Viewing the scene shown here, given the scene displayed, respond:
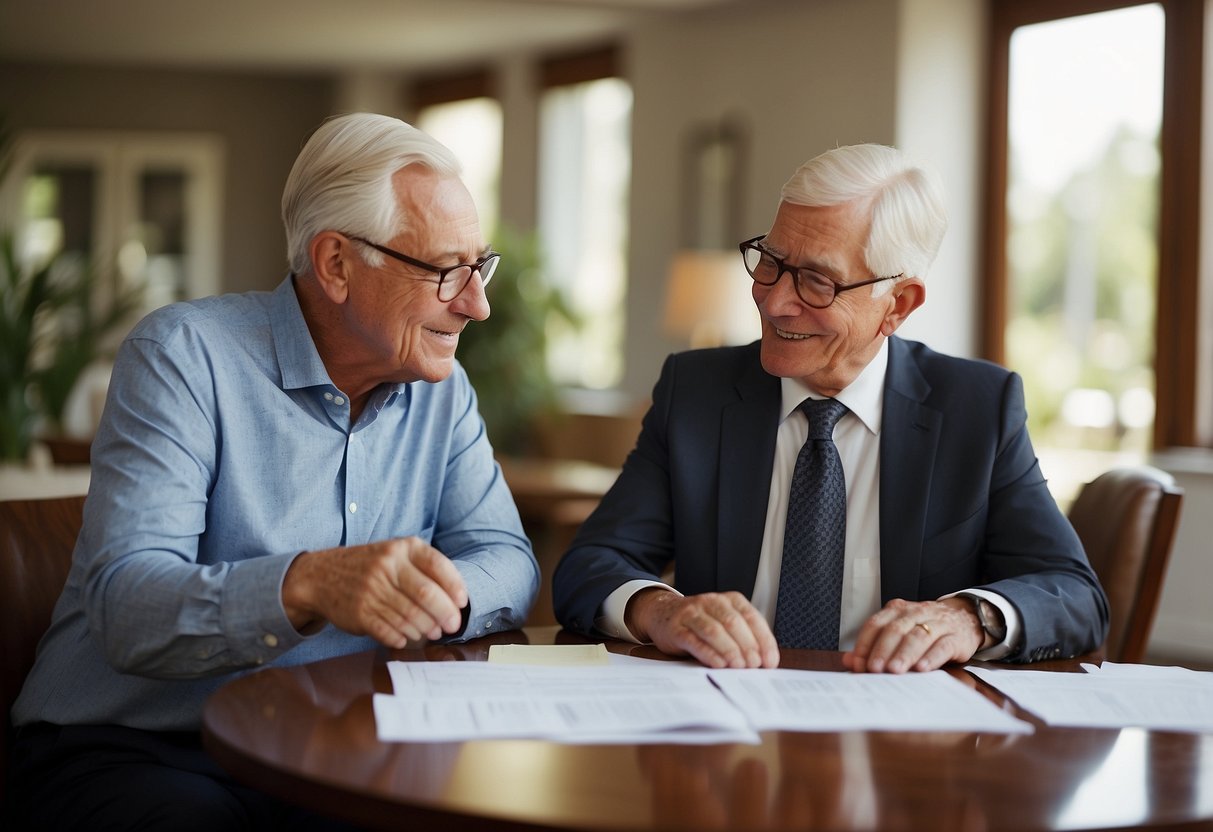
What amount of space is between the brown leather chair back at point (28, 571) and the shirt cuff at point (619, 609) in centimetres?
73

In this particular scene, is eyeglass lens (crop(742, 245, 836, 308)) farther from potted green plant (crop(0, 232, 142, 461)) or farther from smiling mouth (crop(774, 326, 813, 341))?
potted green plant (crop(0, 232, 142, 461))

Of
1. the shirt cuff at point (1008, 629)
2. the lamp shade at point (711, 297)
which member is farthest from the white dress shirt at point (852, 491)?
the lamp shade at point (711, 297)

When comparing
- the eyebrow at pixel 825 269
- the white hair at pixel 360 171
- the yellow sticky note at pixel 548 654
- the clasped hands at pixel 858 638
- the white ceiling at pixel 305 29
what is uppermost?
the white ceiling at pixel 305 29

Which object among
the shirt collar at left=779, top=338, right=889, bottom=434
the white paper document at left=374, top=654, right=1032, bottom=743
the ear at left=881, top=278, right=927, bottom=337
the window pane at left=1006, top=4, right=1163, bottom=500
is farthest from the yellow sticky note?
the window pane at left=1006, top=4, right=1163, bottom=500

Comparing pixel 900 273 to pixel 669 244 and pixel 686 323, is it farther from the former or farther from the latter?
pixel 669 244

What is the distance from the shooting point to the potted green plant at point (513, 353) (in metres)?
7.79

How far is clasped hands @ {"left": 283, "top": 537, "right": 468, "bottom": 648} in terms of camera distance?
55.1 inches

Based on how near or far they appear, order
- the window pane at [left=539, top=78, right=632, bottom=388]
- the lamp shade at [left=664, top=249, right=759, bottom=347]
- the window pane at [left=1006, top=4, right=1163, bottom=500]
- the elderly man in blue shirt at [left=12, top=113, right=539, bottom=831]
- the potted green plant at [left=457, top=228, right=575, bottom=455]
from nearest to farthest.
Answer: the elderly man in blue shirt at [left=12, top=113, right=539, bottom=831] < the window pane at [left=1006, top=4, right=1163, bottom=500] < the lamp shade at [left=664, top=249, right=759, bottom=347] < the potted green plant at [left=457, top=228, right=575, bottom=455] < the window pane at [left=539, top=78, right=632, bottom=388]

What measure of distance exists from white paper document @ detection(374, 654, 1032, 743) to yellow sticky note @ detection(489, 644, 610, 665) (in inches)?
1.0

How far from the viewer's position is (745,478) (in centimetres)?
196

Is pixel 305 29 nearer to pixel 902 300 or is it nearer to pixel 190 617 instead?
pixel 902 300

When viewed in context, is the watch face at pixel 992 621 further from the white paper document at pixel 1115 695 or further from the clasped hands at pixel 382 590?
the clasped hands at pixel 382 590

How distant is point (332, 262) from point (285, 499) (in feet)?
1.10

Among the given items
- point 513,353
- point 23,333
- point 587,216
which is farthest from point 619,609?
point 587,216
